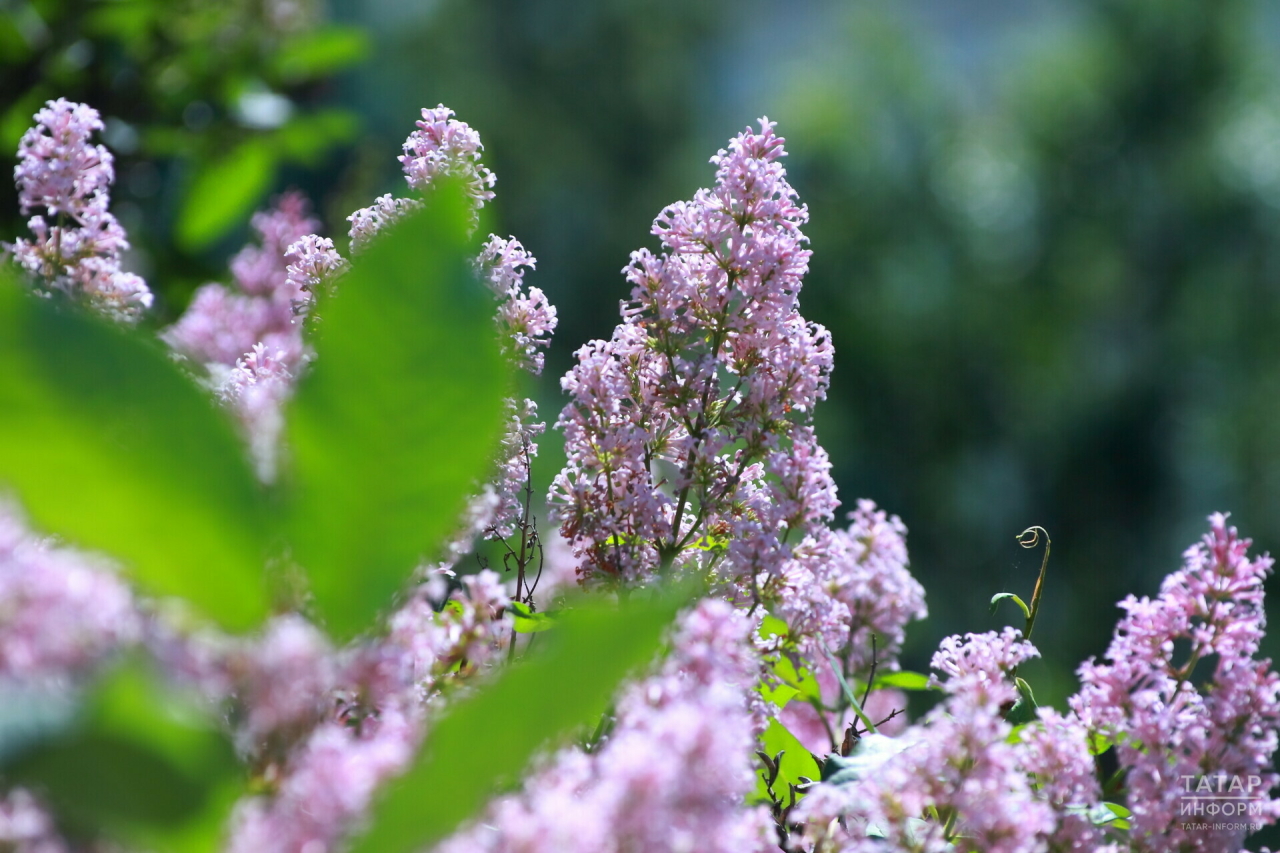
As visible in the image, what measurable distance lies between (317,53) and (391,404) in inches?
66.6

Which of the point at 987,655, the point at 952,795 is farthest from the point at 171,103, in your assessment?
the point at 952,795

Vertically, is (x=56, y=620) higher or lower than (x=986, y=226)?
lower

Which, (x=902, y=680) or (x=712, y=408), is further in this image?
(x=902, y=680)

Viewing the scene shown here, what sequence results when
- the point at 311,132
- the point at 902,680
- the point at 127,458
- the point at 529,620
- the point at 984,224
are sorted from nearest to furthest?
the point at 127,458 → the point at 529,620 → the point at 902,680 → the point at 311,132 → the point at 984,224

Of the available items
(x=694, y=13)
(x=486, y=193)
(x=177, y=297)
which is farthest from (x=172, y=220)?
(x=694, y=13)

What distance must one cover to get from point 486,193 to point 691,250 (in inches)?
6.1

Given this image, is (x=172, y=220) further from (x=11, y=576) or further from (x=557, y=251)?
(x=557, y=251)

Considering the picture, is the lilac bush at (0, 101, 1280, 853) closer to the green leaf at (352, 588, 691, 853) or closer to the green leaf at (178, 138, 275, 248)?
the green leaf at (352, 588, 691, 853)

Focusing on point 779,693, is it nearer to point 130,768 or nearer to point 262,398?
point 262,398

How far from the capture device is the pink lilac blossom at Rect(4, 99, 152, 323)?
82 cm

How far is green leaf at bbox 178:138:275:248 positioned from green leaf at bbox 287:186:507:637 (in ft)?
4.58

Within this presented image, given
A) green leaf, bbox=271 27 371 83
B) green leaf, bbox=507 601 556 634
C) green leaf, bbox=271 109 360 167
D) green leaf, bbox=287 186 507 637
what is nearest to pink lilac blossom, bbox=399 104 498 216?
green leaf, bbox=507 601 556 634

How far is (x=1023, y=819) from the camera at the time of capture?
1.72 ft

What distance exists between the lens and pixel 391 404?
30 cm
